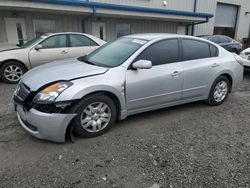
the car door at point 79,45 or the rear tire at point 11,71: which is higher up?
the car door at point 79,45

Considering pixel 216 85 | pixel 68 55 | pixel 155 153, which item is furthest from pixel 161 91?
pixel 68 55

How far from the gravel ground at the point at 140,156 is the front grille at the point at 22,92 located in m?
0.61

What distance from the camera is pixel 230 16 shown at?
1845 centimetres

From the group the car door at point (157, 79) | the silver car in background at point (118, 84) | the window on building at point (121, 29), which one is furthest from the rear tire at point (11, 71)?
the window on building at point (121, 29)

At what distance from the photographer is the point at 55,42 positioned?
673 centimetres

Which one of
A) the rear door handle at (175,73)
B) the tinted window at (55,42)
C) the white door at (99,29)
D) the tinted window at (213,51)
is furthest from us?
the white door at (99,29)

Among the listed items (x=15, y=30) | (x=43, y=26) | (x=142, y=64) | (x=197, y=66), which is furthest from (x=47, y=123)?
(x=43, y=26)

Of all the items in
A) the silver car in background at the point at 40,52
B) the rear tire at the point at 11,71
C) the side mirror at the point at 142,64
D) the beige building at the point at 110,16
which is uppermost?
the beige building at the point at 110,16

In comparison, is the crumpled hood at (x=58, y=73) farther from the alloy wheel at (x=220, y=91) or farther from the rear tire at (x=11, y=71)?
the rear tire at (x=11, y=71)

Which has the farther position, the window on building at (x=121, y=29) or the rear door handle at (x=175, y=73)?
the window on building at (x=121, y=29)

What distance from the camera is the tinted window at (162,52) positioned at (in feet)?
11.6

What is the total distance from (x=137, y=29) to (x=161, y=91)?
36.3 feet

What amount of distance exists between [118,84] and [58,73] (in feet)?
2.95

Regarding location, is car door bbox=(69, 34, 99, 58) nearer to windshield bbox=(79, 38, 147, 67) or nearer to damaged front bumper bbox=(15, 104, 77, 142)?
windshield bbox=(79, 38, 147, 67)
